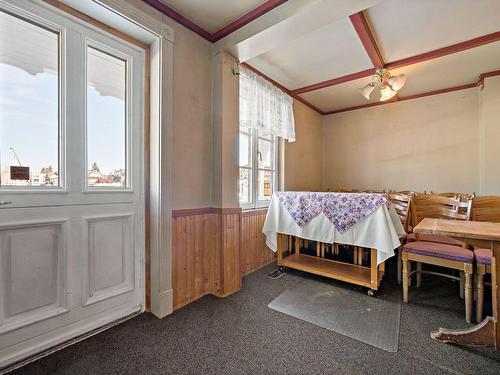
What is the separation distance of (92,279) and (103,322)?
34cm

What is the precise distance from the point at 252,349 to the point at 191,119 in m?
1.84

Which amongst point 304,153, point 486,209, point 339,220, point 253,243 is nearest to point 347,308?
point 339,220

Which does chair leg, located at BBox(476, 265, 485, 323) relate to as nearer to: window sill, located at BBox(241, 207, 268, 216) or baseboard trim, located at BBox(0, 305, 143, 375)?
window sill, located at BBox(241, 207, 268, 216)

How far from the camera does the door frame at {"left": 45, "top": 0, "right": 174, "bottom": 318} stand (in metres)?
1.84

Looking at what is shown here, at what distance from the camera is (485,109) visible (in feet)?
10.1

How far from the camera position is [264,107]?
2.96 metres

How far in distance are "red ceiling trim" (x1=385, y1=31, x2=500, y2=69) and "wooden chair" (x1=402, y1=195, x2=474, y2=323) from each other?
1.55 m

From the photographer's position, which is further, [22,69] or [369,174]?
[369,174]

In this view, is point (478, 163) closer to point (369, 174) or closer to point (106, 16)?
point (369, 174)

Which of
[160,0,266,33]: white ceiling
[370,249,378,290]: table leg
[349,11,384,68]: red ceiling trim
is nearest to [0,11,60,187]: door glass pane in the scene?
[160,0,266,33]: white ceiling

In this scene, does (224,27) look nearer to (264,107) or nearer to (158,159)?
(264,107)

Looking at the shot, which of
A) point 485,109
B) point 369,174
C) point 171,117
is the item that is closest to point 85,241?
point 171,117

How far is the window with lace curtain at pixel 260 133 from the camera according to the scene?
8.98 ft

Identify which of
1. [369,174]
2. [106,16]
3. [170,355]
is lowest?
[170,355]
